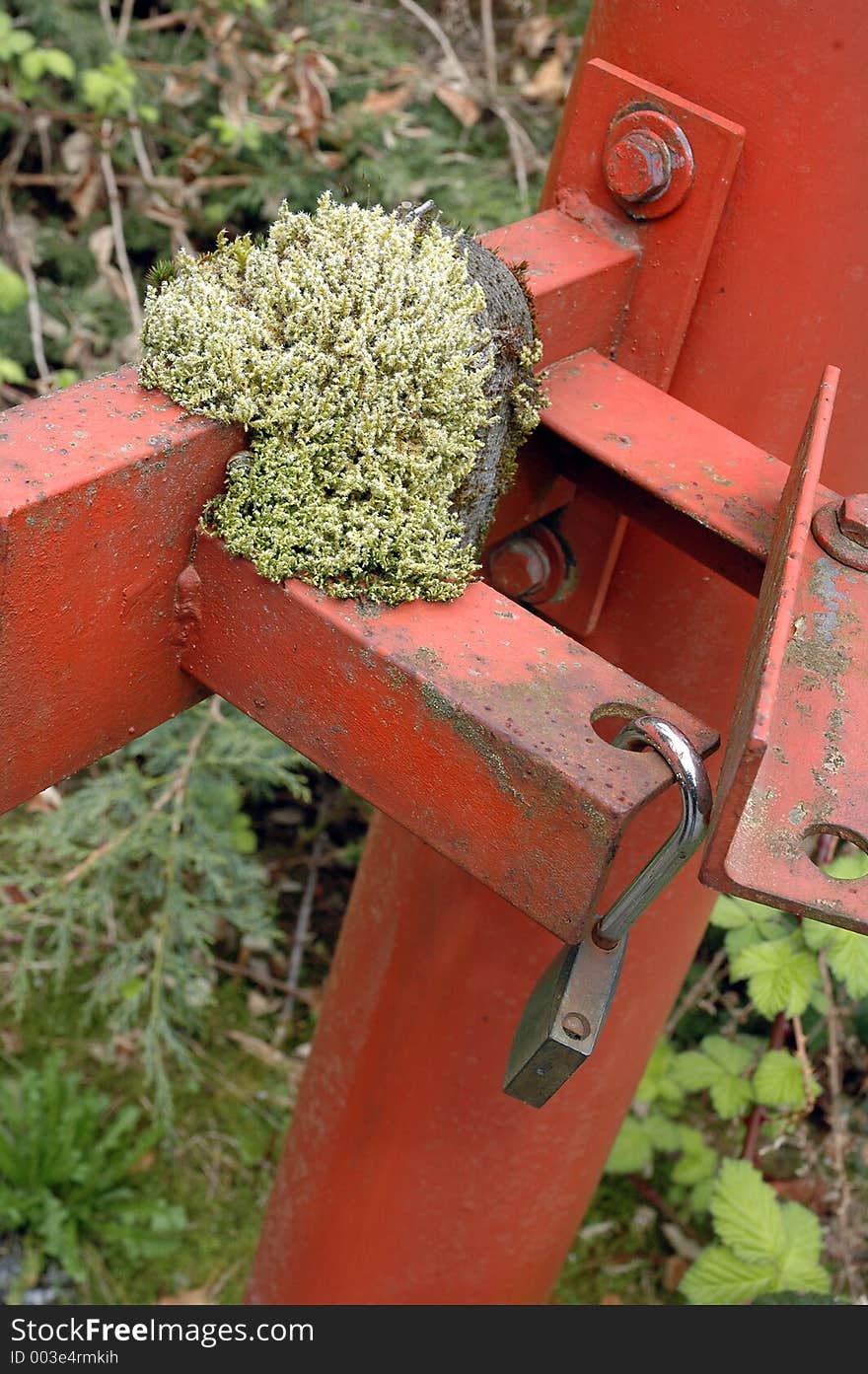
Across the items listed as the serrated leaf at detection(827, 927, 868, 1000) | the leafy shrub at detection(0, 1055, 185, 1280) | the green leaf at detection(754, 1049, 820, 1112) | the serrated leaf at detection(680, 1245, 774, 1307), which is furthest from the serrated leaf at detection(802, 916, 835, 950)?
the leafy shrub at detection(0, 1055, 185, 1280)

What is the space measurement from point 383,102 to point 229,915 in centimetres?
252

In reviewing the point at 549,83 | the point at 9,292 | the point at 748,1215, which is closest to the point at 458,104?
the point at 549,83

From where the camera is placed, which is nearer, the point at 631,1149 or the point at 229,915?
the point at 229,915

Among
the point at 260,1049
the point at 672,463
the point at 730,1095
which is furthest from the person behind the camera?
the point at 260,1049

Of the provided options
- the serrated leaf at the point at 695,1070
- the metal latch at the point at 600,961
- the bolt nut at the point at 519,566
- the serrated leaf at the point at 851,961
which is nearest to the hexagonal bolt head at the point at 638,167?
the bolt nut at the point at 519,566

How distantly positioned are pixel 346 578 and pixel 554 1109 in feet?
3.88

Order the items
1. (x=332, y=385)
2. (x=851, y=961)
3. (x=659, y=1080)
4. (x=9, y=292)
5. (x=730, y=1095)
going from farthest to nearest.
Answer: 1. (x=659, y=1080)
2. (x=9, y=292)
3. (x=730, y=1095)
4. (x=851, y=961)
5. (x=332, y=385)

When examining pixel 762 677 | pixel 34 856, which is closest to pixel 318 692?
pixel 762 677

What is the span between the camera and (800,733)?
1059mm

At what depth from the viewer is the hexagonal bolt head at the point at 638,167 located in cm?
139

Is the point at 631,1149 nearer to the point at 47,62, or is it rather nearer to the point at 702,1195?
the point at 702,1195

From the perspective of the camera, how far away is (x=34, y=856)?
359 cm

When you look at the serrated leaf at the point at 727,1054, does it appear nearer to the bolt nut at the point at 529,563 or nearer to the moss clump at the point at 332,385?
the bolt nut at the point at 529,563

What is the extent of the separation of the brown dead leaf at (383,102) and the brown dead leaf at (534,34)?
593 mm
